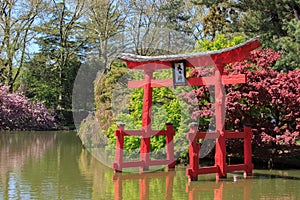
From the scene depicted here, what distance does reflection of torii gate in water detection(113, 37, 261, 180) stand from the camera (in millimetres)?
8305

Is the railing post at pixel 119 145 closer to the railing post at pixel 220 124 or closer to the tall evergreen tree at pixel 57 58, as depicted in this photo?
the railing post at pixel 220 124

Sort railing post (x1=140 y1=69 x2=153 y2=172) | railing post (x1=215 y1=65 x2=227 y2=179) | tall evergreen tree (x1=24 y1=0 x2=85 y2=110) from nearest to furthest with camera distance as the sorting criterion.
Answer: railing post (x1=215 y1=65 x2=227 y2=179)
railing post (x1=140 y1=69 x2=153 y2=172)
tall evergreen tree (x1=24 y1=0 x2=85 y2=110)

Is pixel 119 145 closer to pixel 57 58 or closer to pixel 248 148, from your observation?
pixel 248 148

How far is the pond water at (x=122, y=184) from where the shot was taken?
7.06m

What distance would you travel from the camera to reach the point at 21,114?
25.0 metres

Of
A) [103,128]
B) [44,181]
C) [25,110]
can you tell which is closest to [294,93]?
[44,181]

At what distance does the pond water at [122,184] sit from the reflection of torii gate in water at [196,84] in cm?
28

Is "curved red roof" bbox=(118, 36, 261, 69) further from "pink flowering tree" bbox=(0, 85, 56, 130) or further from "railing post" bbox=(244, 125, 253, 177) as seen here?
"pink flowering tree" bbox=(0, 85, 56, 130)

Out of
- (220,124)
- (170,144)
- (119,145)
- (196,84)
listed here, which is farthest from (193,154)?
(170,144)

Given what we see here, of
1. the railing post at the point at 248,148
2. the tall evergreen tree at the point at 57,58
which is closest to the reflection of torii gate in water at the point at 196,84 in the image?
the railing post at the point at 248,148

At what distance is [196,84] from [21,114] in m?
17.7

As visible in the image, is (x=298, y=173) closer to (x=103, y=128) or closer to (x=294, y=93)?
A: (x=294, y=93)

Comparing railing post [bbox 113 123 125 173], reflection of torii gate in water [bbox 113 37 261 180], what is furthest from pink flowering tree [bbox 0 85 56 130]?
railing post [bbox 113 123 125 173]

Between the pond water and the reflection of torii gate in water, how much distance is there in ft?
0.90
